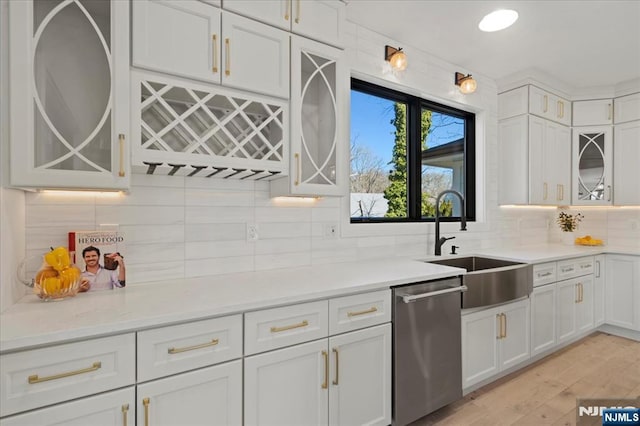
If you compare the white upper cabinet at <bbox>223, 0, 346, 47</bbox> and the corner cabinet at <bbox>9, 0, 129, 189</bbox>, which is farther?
the white upper cabinet at <bbox>223, 0, 346, 47</bbox>

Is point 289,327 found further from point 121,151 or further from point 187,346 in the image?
point 121,151

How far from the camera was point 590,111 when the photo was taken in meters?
3.68

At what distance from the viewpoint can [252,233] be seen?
1987mm

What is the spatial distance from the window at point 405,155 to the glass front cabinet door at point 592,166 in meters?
1.43

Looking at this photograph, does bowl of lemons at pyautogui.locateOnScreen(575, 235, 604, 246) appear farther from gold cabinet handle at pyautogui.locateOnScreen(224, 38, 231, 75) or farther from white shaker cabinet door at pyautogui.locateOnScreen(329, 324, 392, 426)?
gold cabinet handle at pyautogui.locateOnScreen(224, 38, 231, 75)

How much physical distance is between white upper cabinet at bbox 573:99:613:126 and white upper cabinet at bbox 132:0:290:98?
3694 mm

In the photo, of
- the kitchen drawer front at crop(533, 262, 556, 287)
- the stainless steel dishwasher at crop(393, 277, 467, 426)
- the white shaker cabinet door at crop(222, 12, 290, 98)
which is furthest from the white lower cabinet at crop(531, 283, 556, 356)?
the white shaker cabinet door at crop(222, 12, 290, 98)

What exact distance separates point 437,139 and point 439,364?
206 centimetres

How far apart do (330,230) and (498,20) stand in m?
1.91

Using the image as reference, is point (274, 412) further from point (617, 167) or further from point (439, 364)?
point (617, 167)

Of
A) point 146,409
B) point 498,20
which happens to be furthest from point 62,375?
point 498,20

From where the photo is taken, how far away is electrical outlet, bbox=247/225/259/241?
1977mm

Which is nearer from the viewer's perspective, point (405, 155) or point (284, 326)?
point (284, 326)

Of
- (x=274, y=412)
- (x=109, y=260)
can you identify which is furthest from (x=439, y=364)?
(x=109, y=260)
